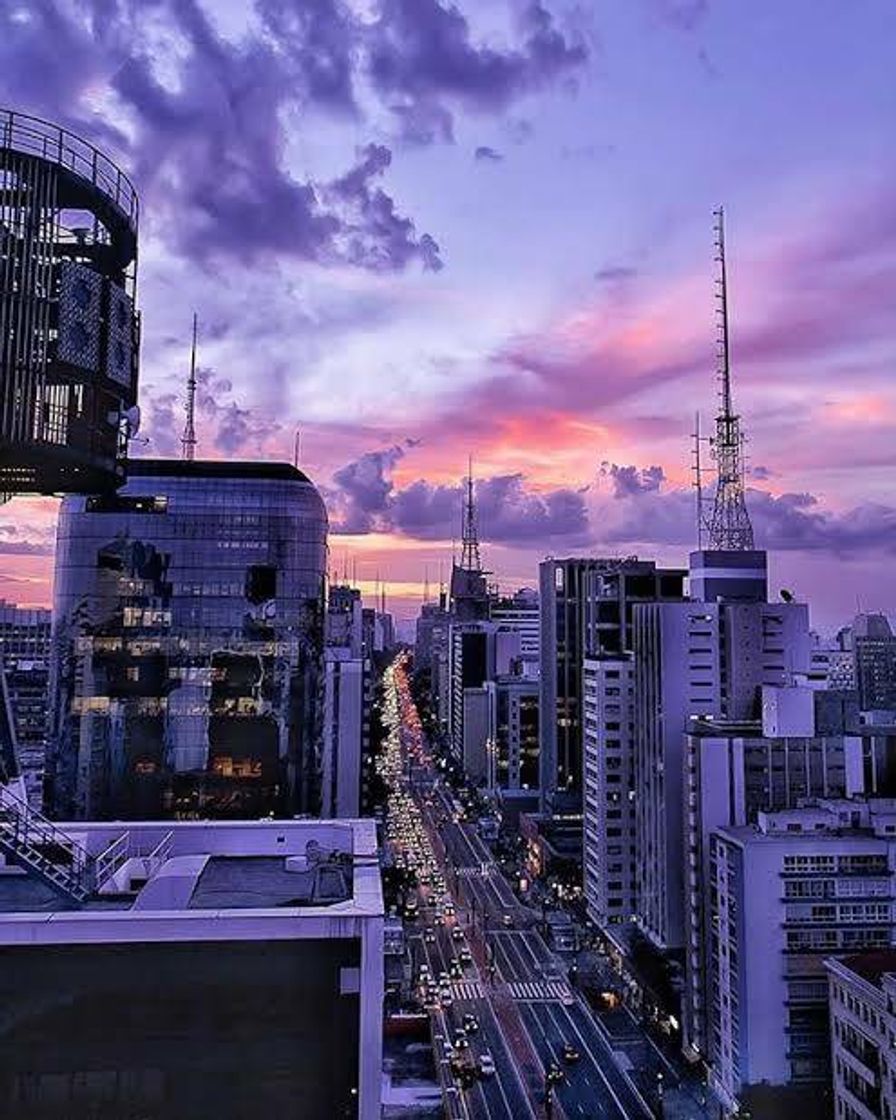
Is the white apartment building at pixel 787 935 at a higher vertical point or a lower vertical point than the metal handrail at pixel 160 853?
lower

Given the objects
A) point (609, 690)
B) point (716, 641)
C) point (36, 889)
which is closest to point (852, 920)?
point (716, 641)

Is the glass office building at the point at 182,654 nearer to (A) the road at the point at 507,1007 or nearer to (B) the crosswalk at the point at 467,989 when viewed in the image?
(B) the crosswalk at the point at 467,989

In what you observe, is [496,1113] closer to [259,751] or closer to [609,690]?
[259,751]

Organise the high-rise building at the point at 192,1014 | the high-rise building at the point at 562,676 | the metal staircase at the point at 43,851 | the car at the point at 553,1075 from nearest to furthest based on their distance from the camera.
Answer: the high-rise building at the point at 192,1014, the metal staircase at the point at 43,851, the car at the point at 553,1075, the high-rise building at the point at 562,676

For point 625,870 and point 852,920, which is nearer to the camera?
point 852,920

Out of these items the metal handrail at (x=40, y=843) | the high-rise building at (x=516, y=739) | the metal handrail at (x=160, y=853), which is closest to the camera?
the metal handrail at (x=40, y=843)

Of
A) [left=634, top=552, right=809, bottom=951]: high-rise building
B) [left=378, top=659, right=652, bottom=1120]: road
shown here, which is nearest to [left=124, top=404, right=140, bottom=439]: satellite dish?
[left=378, top=659, right=652, bottom=1120]: road

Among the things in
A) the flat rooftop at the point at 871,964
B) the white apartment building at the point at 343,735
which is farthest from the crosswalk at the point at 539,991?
the flat rooftop at the point at 871,964
